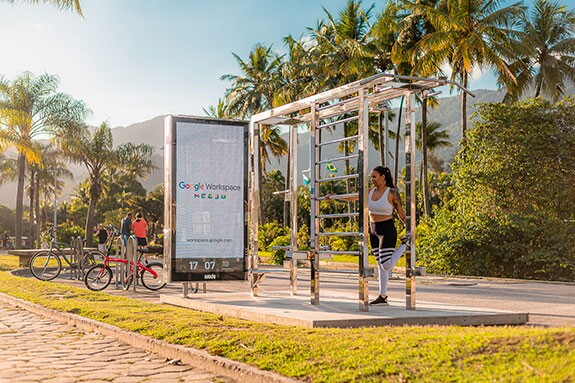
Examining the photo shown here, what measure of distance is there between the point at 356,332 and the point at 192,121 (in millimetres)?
6416

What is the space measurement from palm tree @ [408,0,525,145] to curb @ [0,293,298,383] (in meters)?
26.1

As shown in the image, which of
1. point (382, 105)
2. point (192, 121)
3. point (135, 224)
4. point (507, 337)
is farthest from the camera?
point (135, 224)

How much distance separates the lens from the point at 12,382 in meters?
6.43

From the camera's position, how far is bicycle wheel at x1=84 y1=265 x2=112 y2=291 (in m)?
17.1

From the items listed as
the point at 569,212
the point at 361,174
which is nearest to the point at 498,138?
the point at 569,212

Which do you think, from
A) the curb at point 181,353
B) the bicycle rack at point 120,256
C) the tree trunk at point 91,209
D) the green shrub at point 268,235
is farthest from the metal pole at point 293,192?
the tree trunk at point 91,209

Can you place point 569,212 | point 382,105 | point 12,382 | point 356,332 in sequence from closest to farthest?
point 12,382 < point 356,332 < point 382,105 < point 569,212

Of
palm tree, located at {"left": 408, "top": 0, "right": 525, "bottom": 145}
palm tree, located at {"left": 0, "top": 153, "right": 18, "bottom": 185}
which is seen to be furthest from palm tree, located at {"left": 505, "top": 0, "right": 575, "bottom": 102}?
palm tree, located at {"left": 0, "top": 153, "right": 18, "bottom": 185}

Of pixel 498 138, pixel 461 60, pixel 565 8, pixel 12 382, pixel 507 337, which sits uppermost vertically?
pixel 565 8

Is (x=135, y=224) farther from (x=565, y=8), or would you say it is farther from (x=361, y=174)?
(x=565, y=8)

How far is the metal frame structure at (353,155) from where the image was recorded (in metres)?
9.66

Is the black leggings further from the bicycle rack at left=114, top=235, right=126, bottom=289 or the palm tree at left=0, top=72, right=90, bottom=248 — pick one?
the palm tree at left=0, top=72, right=90, bottom=248

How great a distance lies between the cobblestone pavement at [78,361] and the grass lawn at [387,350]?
0.39 meters

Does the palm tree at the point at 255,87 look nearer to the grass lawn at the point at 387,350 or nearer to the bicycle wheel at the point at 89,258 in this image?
the bicycle wheel at the point at 89,258
